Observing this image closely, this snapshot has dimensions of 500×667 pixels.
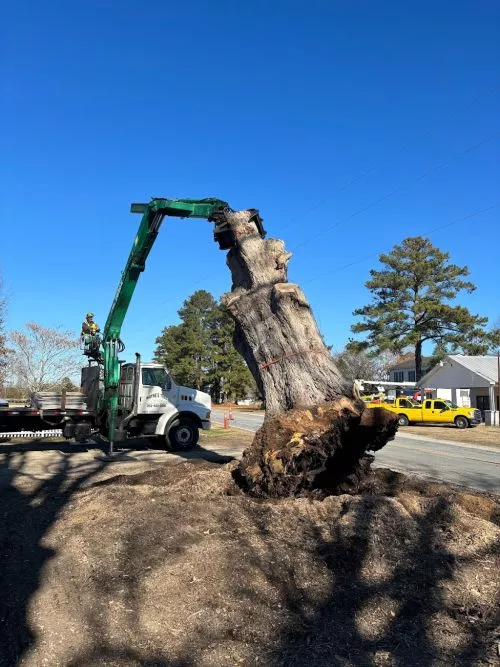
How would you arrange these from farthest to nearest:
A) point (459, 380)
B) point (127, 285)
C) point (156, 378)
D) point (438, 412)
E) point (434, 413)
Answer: point (459, 380) → point (434, 413) → point (438, 412) → point (156, 378) → point (127, 285)

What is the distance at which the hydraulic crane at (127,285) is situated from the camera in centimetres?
1152

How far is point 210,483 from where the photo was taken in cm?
729

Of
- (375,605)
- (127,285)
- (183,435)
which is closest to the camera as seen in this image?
(375,605)

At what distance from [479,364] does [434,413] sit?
16.6 m

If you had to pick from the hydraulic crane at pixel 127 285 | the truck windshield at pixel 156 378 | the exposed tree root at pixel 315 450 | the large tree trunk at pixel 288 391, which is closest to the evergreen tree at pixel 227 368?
Answer: the truck windshield at pixel 156 378

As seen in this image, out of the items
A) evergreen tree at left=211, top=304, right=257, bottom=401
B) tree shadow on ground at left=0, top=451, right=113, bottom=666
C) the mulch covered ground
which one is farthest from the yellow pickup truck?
evergreen tree at left=211, top=304, right=257, bottom=401

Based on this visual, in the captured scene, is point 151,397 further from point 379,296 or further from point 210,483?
point 379,296

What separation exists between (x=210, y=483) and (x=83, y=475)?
4108 mm

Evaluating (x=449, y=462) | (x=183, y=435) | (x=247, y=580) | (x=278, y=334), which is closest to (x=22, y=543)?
(x=247, y=580)

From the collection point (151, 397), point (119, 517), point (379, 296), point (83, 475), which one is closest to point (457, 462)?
point (151, 397)

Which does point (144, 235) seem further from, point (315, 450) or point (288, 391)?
point (315, 450)

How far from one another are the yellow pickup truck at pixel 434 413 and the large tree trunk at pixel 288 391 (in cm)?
2475

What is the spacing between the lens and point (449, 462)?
15.2m

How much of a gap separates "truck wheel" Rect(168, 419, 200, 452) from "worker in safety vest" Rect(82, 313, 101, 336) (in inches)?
133
